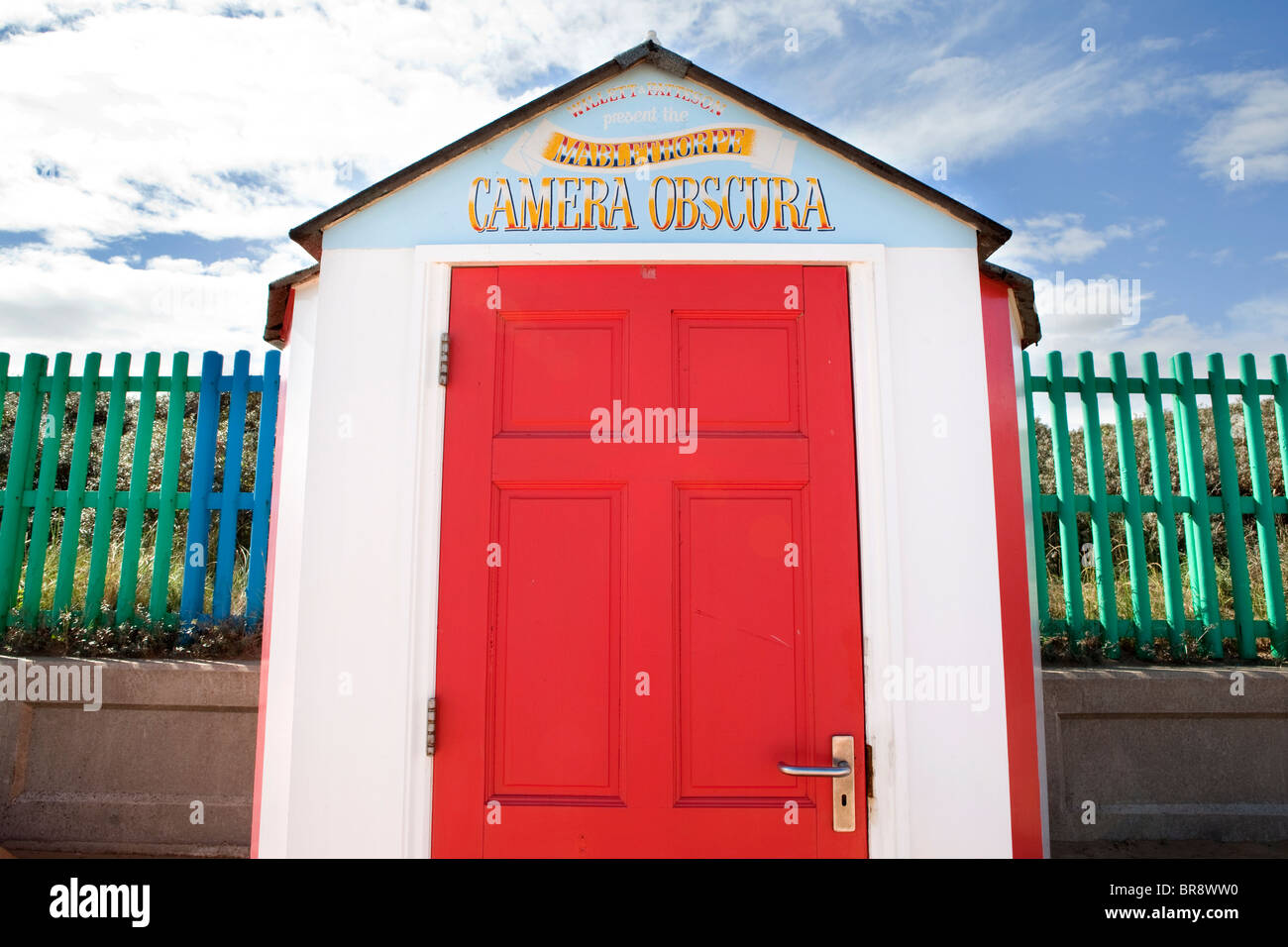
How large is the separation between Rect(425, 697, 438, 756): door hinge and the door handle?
118 cm

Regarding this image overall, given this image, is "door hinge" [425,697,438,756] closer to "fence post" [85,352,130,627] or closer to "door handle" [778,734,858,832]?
"door handle" [778,734,858,832]

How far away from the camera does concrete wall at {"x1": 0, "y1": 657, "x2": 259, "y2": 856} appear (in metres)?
4.27

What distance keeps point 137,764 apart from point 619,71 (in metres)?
4.60

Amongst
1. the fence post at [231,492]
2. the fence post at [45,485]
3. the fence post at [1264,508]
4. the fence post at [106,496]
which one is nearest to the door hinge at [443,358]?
the fence post at [231,492]

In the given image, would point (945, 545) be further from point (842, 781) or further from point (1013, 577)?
point (842, 781)

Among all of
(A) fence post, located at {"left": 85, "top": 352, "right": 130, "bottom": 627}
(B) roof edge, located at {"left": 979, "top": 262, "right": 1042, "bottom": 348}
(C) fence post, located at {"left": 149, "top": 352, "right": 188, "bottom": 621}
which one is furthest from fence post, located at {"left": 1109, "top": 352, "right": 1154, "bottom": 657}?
(A) fence post, located at {"left": 85, "top": 352, "right": 130, "bottom": 627}

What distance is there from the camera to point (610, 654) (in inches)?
101

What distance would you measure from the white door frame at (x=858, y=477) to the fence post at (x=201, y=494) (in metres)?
3.05

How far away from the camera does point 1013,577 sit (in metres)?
2.64

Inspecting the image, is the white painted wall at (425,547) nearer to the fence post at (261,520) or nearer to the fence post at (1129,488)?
the fence post at (261,520)

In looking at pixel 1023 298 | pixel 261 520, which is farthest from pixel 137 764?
pixel 1023 298

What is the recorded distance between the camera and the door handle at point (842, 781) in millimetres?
2475

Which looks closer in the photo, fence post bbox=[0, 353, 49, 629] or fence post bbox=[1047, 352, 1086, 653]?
fence post bbox=[1047, 352, 1086, 653]
